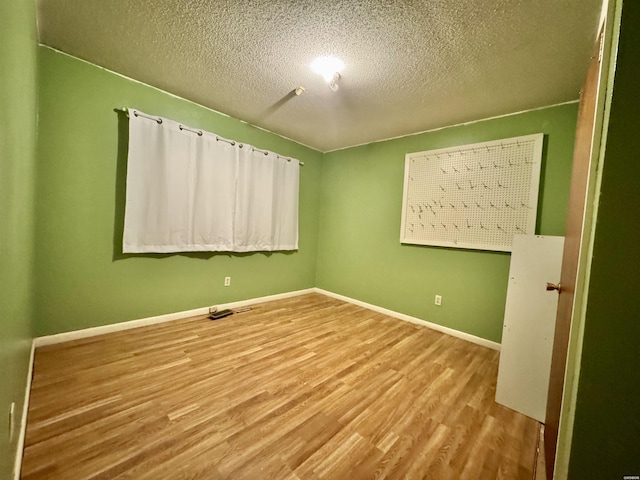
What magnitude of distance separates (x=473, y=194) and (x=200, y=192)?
113 inches

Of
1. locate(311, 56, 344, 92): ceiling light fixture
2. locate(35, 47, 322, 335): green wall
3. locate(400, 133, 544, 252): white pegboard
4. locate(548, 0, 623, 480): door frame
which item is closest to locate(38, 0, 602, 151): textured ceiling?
locate(311, 56, 344, 92): ceiling light fixture

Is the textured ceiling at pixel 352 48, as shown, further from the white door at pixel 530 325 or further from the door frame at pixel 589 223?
the white door at pixel 530 325

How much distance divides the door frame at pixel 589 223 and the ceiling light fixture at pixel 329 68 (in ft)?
4.84

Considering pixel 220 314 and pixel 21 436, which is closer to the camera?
pixel 21 436

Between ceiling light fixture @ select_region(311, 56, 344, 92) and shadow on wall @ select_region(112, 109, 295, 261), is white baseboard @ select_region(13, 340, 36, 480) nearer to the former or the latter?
shadow on wall @ select_region(112, 109, 295, 261)

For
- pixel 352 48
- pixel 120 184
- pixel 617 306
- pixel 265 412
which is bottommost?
pixel 265 412

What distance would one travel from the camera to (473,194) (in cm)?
246

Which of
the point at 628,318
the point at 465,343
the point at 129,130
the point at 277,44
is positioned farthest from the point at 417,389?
the point at 129,130

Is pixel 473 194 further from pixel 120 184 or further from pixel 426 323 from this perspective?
pixel 120 184

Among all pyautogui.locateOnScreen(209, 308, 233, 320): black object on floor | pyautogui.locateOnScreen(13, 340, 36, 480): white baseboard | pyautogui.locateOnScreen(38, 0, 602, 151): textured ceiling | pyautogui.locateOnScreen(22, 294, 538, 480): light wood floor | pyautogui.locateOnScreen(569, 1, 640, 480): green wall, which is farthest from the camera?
pyautogui.locateOnScreen(209, 308, 233, 320): black object on floor

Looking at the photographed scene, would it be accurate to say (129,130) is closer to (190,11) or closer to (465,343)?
(190,11)

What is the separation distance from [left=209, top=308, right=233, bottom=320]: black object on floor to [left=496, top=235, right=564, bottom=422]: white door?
254 centimetres

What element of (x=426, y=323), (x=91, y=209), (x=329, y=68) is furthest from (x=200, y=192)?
(x=426, y=323)

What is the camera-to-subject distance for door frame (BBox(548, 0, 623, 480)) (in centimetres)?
56
